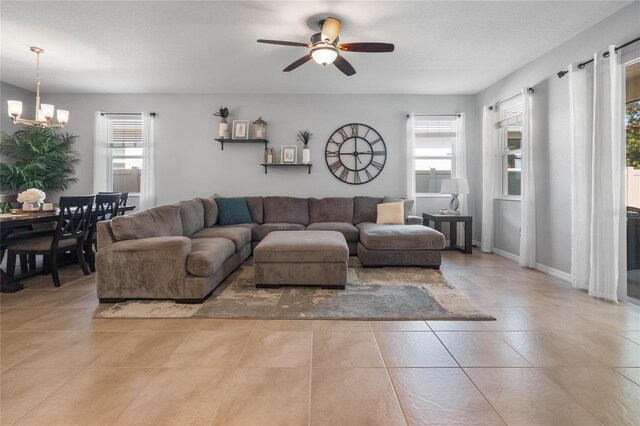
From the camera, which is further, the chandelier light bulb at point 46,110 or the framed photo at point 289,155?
the framed photo at point 289,155

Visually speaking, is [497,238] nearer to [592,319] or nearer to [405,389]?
[592,319]

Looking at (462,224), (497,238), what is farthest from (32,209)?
(497,238)

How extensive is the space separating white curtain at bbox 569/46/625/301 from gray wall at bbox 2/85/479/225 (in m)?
2.50

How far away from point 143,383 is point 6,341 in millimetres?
1250

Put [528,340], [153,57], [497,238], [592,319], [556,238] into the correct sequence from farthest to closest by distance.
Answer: [497,238], [153,57], [556,238], [592,319], [528,340]

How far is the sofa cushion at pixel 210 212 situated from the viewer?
4480 millimetres

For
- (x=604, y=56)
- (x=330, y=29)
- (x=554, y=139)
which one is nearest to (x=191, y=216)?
(x=330, y=29)

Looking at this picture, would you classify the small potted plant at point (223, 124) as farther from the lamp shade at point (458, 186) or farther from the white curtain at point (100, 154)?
the lamp shade at point (458, 186)

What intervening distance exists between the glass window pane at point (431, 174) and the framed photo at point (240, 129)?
3.07 meters

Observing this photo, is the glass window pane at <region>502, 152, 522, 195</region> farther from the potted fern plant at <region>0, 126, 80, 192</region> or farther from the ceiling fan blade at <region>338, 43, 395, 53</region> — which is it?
the potted fern plant at <region>0, 126, 80, 192</region>

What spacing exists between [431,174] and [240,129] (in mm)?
3496

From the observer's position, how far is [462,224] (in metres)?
5.09

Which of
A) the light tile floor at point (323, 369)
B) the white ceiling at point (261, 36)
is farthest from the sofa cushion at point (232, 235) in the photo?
the white ceiling at point (261, 36)

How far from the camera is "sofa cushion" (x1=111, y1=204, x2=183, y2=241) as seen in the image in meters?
2.74
